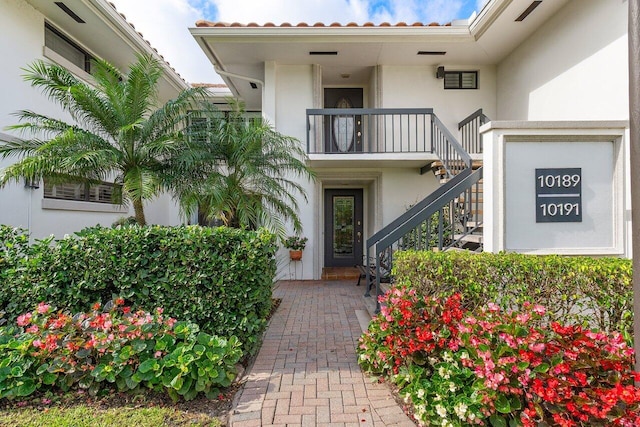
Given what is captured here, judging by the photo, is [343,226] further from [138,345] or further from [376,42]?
[138,345]

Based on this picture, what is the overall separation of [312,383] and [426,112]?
22.8 ft

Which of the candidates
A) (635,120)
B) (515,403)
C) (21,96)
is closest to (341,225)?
(21,96)

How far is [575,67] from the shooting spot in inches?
253

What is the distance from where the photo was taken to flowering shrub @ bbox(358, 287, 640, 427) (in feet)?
7.25

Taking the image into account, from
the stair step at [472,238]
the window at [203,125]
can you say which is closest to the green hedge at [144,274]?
the window at [203,125]

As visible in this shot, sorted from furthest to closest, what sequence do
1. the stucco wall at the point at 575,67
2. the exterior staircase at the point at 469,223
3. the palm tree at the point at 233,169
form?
the palm tree at the point at 233,169 → the stucco wall at the point at 575,67 → the exterior staircase at the point at 469,223

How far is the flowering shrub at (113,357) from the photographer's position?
2.95 meters

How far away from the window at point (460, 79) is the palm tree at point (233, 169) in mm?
5234

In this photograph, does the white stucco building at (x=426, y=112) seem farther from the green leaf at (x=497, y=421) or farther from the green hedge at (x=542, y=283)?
the green leaf at (x=497, y=421)

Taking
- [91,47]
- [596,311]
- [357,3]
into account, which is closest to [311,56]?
[357,3]

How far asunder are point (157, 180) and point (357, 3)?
8.55 meters

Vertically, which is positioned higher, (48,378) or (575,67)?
(575,67)

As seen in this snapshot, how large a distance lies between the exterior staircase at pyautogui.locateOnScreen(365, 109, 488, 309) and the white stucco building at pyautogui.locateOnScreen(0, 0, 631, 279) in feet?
0.14

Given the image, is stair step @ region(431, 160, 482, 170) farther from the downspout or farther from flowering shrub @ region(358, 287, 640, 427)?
the downspout
